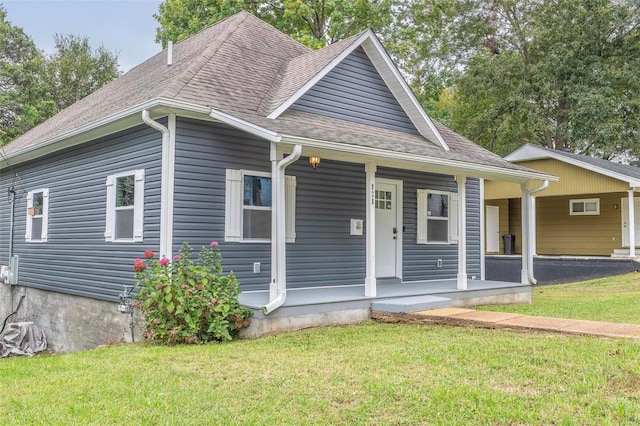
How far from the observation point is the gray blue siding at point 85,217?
8.12 meters

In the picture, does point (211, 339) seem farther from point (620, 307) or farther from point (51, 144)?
point (620, 307)

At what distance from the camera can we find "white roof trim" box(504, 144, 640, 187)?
1528 centimetres

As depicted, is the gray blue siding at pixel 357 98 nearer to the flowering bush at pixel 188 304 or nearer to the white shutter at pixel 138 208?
the white shutter at pixel 138 208

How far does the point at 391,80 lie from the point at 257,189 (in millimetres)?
3704

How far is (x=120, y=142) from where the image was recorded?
8.80 meters

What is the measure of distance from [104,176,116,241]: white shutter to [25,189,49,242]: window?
112 inches

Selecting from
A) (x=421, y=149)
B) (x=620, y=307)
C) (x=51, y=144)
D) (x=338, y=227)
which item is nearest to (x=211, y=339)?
(x=338, y=227)

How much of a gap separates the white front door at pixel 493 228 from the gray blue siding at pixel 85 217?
14.2m

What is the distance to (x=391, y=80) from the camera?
1048cm

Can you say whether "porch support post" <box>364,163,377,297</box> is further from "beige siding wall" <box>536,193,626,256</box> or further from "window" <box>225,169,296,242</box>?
"beige siding wall" <box>536,193,626,256</box>

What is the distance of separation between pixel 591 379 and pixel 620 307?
5.42 m

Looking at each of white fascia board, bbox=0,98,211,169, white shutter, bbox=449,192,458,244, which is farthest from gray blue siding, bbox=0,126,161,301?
white shutter, bbox=449,192,458,244

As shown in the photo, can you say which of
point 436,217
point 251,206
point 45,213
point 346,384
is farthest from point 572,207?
point 346,384

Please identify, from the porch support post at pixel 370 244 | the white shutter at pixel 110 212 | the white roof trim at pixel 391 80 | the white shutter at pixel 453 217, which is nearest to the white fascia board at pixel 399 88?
the white roof trim at pixel 391 80
